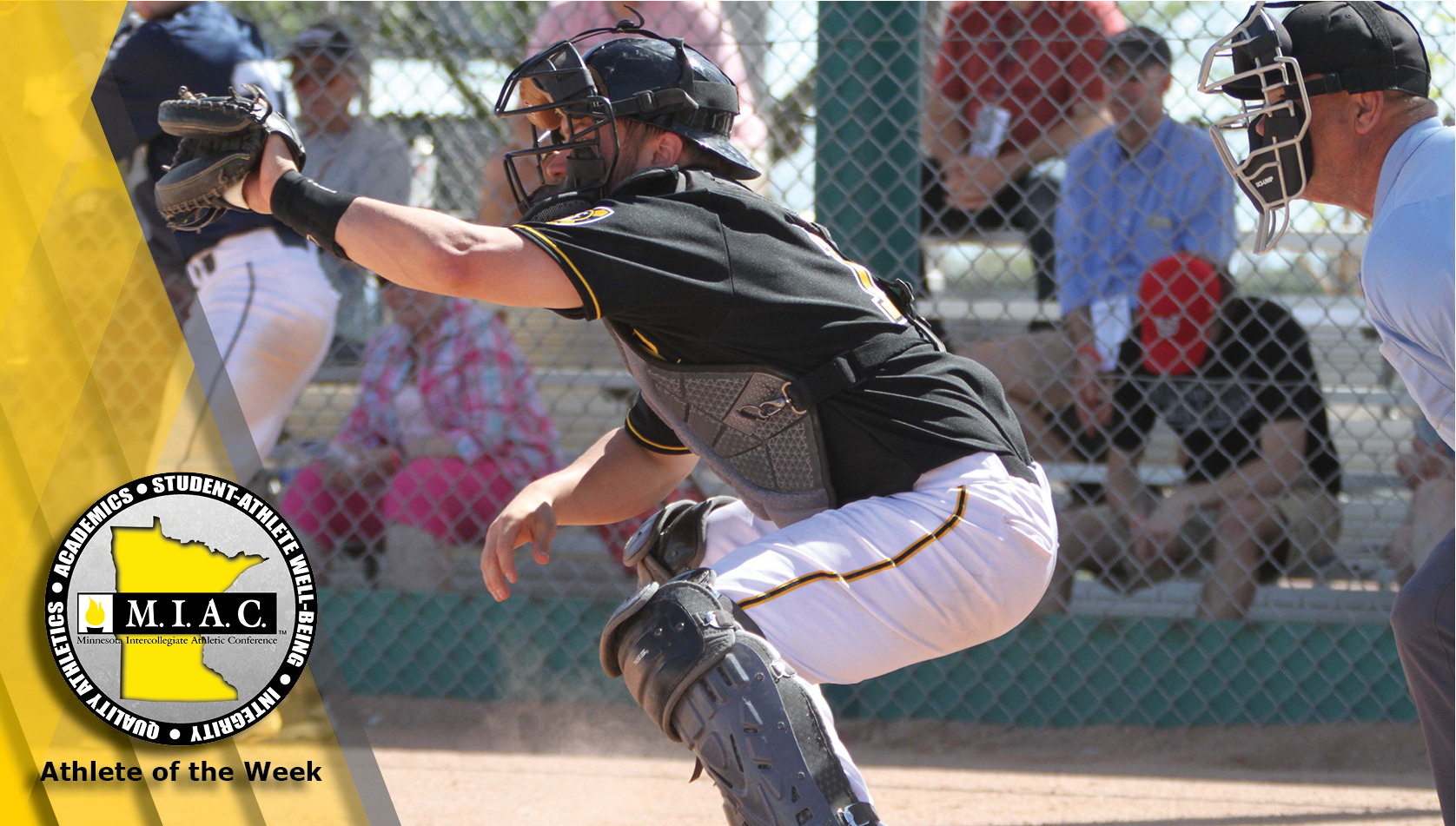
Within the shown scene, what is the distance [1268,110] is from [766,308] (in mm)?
988

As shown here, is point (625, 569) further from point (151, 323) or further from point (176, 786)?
point (151, 323)

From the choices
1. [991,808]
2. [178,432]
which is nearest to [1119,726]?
[991,808]

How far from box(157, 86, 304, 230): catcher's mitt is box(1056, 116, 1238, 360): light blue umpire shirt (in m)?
2.75

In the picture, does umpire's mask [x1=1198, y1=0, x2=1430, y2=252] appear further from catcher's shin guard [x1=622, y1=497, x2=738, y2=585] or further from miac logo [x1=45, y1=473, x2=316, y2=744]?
miac logo [x1=45, y1=473, x2=316, y2=744]

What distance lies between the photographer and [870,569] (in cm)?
190

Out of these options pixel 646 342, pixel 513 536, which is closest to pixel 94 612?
pixel 513 536

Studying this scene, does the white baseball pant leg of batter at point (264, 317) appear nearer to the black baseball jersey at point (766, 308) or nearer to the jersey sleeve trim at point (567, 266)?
the black baseball jersey at point (766, 308)

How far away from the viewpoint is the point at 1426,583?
2.13 m

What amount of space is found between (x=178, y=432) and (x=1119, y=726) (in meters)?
3.06

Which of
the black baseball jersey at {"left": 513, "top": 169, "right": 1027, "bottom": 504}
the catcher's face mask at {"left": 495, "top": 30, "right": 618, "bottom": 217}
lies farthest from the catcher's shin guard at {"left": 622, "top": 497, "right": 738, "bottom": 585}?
the catcher's face mask at {"left": 495, "top": 30, "right": 618, "bottom": 217}

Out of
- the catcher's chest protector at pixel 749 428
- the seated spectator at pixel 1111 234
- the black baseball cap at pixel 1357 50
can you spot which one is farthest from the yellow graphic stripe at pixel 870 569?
the seated spectator at pixel 1111 234

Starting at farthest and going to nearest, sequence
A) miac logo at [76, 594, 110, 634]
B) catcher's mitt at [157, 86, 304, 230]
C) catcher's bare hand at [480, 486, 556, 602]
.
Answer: miac logo at [76, 594, 110, 634] → catcher's bare hand at [480, 486, 556, 602] → catcher's mitt at [157, 86, 304, 230]

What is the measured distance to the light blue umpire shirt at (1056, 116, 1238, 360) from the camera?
12.9ft

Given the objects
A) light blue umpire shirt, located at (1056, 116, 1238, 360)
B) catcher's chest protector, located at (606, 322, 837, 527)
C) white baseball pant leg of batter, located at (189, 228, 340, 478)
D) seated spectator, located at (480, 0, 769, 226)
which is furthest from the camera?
seated spectator, located at (480, 0, 769, 226)
